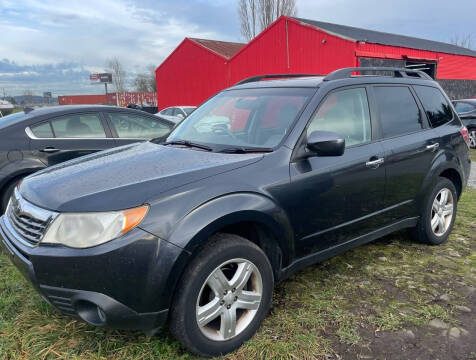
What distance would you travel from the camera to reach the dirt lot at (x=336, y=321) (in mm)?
2359

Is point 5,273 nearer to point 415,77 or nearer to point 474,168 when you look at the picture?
point 415,77

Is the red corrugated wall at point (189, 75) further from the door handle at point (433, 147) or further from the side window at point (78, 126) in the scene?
the door handle at point (433, 147)

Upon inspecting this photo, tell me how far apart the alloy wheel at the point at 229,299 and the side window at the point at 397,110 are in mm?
1813

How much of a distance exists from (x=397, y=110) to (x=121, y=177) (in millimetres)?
2561

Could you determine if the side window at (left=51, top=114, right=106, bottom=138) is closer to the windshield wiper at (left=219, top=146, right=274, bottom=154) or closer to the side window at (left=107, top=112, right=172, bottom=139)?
the side window at (left=107, top=112, right=172, bottom=139)

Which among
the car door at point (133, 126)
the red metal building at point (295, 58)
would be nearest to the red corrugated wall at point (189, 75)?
the red metal building at point (295, 58)

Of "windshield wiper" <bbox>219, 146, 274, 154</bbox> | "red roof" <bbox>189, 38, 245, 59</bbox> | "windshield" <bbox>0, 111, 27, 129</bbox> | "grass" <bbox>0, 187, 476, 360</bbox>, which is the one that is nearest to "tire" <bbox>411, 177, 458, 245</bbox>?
"grass" <bbox>0, 187, 476, 360</bbox>

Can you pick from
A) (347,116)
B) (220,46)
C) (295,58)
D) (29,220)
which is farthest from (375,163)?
(220,46)

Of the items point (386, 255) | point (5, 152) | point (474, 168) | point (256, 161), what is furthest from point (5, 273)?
point (474, 168)

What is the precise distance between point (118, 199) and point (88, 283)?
0.46 m

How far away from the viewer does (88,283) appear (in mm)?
1976

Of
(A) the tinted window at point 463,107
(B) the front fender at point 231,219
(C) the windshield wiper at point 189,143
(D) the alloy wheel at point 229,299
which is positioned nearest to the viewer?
(B) the front fender at point 231,219

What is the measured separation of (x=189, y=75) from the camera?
91.5ft

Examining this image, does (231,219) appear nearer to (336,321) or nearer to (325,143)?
(325,143)
